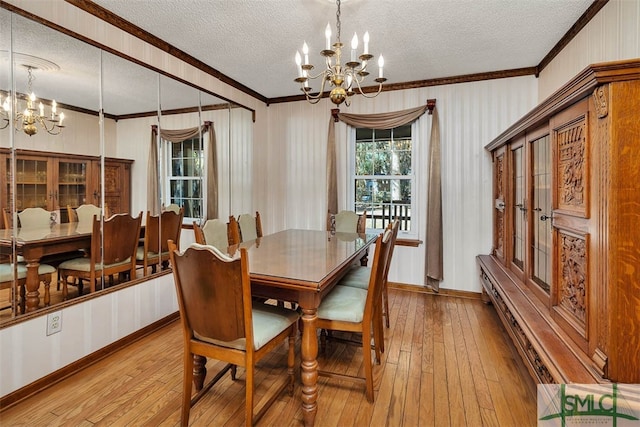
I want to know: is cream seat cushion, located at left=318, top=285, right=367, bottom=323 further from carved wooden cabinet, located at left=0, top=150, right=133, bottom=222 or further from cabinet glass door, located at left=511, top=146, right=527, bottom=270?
carved wooden cabinet, located at left=0, top=150, right=133, bottom=222

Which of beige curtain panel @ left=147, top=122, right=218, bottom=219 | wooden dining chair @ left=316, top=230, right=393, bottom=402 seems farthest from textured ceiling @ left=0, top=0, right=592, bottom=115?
wooden dining chair @ left=316, top=230, right=393, bottom=402

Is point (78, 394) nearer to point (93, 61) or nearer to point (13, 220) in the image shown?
point (13, 220)

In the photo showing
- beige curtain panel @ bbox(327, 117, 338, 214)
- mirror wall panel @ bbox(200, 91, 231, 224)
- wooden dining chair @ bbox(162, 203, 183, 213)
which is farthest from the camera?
beige curtain panel @ bbox(327, 117, 338, 214)

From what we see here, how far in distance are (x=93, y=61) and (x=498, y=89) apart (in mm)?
3982

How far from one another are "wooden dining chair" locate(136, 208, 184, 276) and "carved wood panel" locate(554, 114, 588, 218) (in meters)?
3.04

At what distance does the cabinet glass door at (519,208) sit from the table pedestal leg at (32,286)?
349cm

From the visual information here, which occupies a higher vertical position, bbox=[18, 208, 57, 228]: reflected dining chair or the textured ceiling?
the textured ceiling

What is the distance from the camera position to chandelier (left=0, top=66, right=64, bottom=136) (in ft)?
6.21

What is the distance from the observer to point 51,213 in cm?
222

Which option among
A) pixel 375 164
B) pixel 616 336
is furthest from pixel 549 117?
pixel 375 164

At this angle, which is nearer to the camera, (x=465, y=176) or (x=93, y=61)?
(x=93, y=61)

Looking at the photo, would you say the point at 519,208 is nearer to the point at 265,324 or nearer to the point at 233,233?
the point at 265,324

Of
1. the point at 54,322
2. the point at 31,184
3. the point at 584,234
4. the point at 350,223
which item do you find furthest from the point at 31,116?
the point at 584,234

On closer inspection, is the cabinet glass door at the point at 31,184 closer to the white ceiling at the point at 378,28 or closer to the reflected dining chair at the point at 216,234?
the reflected dining chair at the point at 216,234
